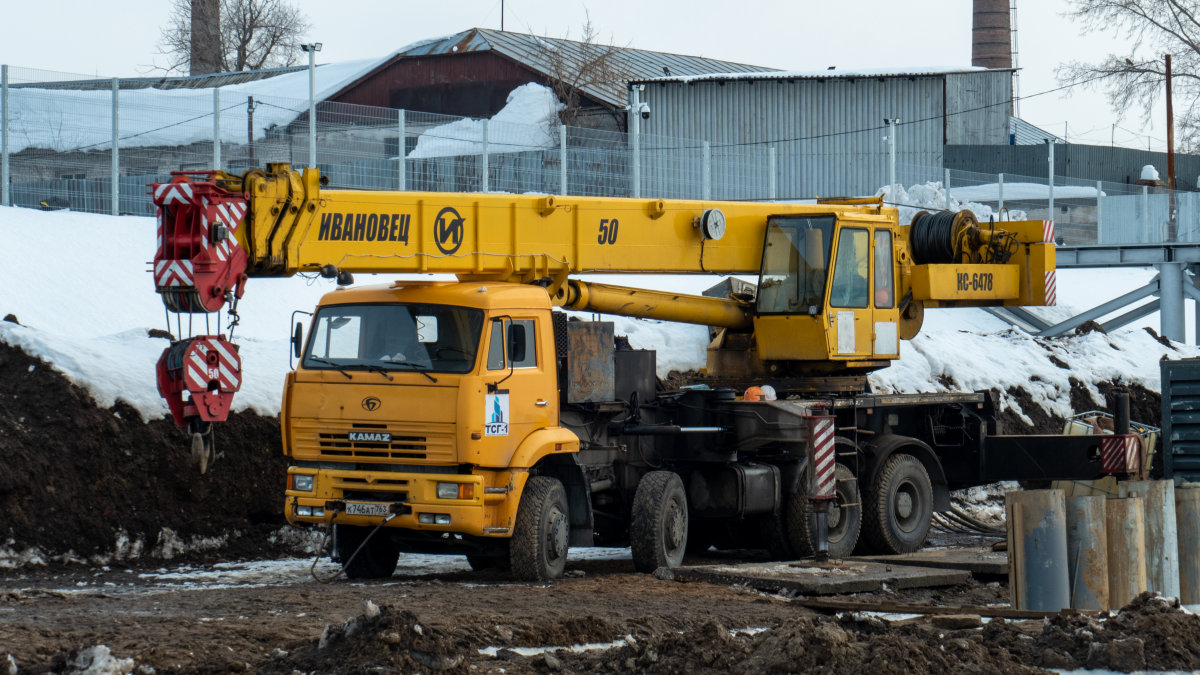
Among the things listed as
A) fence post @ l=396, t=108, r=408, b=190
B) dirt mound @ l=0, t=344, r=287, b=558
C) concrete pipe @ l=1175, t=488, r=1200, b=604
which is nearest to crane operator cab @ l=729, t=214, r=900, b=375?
concrete pipe @ l=1175, t=488, r=1200, b=604

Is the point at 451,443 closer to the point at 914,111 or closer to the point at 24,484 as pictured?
the point at 24,484

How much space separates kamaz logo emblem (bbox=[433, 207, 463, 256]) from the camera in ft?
40.3

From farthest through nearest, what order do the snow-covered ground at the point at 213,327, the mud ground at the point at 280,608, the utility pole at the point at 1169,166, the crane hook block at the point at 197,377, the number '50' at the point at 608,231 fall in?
the utility pole at the point at 1169,166, the snow-covered ground at the point at 213,327, the number '50' at the point at 608,231, the crane hook block at the point at 197,377, the mud ground at the point at 280,608

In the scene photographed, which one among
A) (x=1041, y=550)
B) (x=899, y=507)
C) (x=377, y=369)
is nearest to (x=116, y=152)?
(x=377, y=369)

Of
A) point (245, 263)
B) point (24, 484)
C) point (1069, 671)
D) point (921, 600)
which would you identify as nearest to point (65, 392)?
point (24, 484)

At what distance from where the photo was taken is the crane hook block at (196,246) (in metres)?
10.6

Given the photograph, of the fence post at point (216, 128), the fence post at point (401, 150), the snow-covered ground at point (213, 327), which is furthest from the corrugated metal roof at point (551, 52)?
the fence post at point (216, 128)

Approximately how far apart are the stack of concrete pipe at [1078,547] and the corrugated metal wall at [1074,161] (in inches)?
1212

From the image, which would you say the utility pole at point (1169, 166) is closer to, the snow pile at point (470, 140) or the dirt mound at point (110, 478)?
the snow pile at point (470, 140)

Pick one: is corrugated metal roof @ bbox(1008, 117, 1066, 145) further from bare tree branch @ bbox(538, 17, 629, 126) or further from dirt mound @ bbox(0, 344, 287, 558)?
dirt mound @ bbox(0, 344, 287, 558)

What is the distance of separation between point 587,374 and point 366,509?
7.94 ft

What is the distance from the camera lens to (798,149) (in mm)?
40875

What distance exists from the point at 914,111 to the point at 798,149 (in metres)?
3.62

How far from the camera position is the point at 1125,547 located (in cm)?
1123
